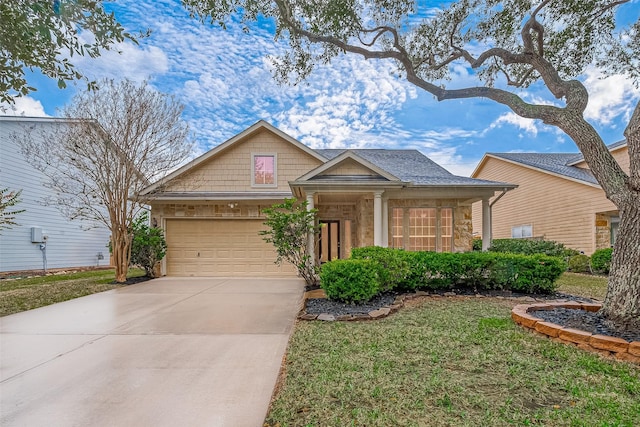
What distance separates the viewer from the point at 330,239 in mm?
12109

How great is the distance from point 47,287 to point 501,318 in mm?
10919

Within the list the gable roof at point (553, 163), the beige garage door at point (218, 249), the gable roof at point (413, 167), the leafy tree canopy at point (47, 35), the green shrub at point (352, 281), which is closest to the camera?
the leafy tree canopy at point (47, 35)

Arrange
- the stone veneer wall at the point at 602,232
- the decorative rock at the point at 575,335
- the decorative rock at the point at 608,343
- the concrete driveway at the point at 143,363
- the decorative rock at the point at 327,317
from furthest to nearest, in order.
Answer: the stone veneer wall at the point at 602,232, the decorative rock at the point at 327,317, the decorative rock at the point at 575,335, the decorative rock at the point at 608,343, the concrete driveway at the point at 143,363

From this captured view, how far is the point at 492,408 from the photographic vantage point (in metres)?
2.41

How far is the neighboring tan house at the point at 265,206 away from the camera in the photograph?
10617mm

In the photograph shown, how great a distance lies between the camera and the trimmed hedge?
22.4ft

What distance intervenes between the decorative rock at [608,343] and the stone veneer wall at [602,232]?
454 inches

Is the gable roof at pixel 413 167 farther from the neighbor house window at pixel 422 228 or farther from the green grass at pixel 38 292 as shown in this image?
the green grass at pixel 38 292

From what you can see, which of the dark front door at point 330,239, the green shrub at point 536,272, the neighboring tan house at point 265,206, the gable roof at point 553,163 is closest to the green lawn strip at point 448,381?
the green shrub at point 536,272

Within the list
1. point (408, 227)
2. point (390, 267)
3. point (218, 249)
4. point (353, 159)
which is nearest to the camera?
point (390, 267)

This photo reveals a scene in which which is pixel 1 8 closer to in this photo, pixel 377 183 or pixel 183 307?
pixel 183 307

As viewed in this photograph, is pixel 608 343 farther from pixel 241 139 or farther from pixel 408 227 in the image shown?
pixel 241 139

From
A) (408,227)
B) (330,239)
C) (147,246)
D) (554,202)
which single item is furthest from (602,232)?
(147,246)

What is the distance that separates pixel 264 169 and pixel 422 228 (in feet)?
19.9
